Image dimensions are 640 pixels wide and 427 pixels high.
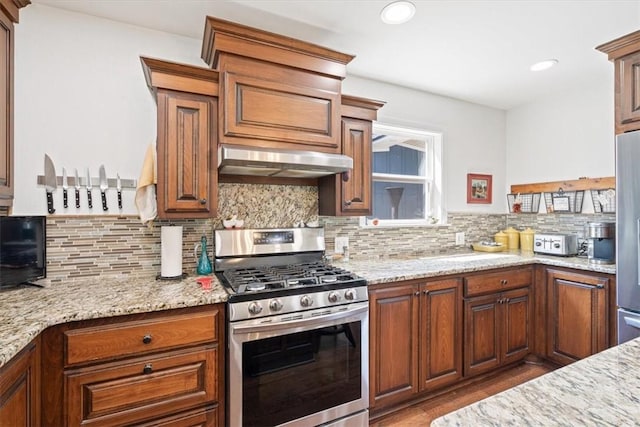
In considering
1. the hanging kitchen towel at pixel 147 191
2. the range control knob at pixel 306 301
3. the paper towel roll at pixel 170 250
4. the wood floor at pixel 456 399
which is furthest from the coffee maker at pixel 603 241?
the hanging kitchen towel at pixel 147 191

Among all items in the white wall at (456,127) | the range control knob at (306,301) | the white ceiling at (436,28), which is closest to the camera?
the range control knob at (306,301)

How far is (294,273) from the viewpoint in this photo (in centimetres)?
204

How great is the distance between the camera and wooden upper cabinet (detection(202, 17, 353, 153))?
1.87 m

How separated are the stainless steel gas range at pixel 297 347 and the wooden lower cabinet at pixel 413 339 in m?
0.14

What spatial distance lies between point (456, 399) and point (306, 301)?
1488 millimetres

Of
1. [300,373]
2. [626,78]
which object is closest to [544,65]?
[626,78]

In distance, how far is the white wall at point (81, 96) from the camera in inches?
70.9

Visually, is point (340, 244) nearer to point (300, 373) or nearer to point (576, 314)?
point (300, 373)

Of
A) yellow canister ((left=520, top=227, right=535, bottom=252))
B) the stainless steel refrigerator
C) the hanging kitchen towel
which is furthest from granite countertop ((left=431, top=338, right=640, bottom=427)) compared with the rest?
yellow canister ((left=520, top=227, right=535, bottom=252))

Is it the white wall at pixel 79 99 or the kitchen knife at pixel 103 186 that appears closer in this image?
the white wall at pixel 79 99

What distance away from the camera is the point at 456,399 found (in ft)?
7.61

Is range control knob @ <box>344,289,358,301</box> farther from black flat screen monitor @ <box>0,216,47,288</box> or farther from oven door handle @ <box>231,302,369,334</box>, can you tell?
black flat screen monitor @ <box>0,216,47,288</box>

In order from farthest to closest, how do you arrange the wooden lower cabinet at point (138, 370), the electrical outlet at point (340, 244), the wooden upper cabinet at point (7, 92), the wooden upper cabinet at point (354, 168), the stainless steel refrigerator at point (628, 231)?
the electrical outlet at point (340, 244), the wooden upper cabinet at point (354, 168), the stainless steel refrigerator at point (628, 231), the wooden upper cabinet at point (7, 92), the wooden lower cabinet at point (138, 370)

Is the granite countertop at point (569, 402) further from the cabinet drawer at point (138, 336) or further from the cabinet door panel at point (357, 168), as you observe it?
the cabinet door panel at point (357, 168)
